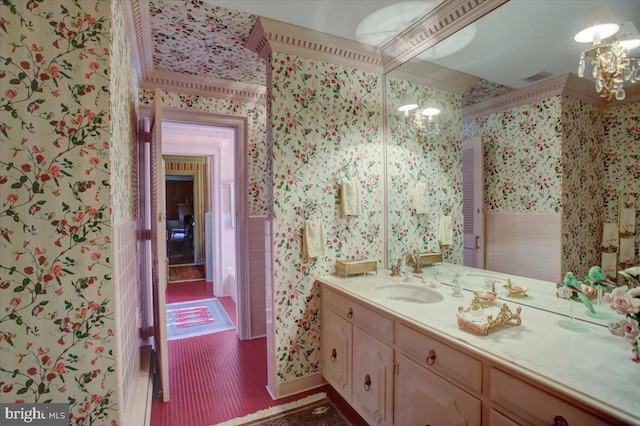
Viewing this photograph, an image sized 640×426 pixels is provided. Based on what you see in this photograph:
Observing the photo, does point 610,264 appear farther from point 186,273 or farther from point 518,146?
point 186,273

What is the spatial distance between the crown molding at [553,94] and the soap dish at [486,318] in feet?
2.97

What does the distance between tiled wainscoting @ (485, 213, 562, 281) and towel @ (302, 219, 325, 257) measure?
108 cm

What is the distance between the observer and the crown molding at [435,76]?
1.92m

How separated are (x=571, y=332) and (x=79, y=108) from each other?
207 centimetres

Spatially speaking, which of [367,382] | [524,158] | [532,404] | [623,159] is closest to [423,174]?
[524,158]

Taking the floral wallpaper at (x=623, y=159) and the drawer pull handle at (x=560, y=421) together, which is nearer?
the drawer pull handle at (x=560, y=421)

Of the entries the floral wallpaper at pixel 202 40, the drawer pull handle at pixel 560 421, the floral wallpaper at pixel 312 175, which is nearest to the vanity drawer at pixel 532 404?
the drawer pull handle at pixel 560 421

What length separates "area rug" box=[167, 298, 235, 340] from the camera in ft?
11.4

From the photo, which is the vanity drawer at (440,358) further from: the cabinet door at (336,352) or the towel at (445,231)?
the towel at (445,231)

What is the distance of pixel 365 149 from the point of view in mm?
2508

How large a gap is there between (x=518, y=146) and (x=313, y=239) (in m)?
1.37

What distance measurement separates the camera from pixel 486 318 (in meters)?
1.30

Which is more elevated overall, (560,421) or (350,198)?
(350,198)
